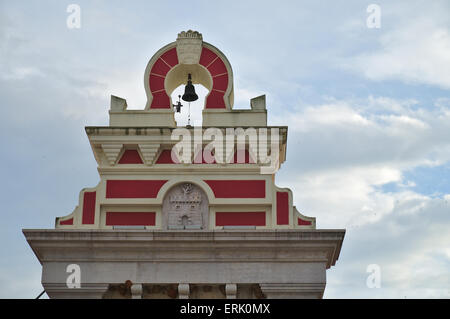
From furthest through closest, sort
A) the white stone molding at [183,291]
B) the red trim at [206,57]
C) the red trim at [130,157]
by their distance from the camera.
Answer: the red trim at [206,57] → the red trim at [130,157] → the white stone molding at [183,291]

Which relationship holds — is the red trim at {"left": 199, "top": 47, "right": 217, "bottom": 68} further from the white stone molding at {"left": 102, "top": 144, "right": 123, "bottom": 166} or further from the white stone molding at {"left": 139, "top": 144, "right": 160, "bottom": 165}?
the white stone molding at {"left": 102, "top": 144, "right": 123, "bottom": 166}

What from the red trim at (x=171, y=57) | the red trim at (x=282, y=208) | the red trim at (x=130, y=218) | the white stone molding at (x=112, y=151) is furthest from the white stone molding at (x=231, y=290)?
the red trim at (x=171, y=57)

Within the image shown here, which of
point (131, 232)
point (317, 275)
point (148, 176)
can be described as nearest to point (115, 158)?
point (148, 176)

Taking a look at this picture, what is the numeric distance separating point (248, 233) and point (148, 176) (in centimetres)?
366

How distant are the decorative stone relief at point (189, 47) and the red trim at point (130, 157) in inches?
135

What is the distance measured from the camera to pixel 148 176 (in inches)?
1050

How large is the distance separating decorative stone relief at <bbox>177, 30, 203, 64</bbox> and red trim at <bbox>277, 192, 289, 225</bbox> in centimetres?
531

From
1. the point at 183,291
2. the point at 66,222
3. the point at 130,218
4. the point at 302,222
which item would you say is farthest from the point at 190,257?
the point at 66,222

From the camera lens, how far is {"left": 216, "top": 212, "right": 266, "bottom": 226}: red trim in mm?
25969

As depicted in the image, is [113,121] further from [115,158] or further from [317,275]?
[317,275]

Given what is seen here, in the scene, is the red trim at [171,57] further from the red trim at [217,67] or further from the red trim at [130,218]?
the red trim at [130,218]

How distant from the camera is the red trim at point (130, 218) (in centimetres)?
2605

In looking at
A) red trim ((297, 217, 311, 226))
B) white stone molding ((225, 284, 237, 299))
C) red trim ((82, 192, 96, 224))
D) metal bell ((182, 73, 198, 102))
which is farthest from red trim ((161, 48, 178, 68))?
white stone molding ((225, 284, 237, 299))
